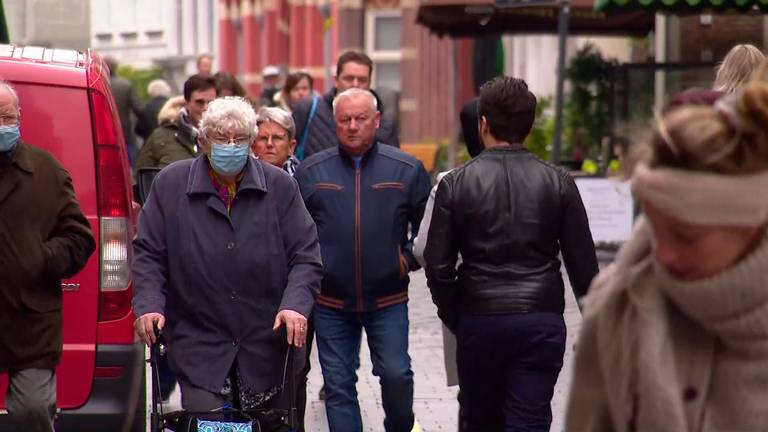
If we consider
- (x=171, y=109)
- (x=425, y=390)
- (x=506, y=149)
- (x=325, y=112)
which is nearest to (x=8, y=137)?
(x=506, y=149)

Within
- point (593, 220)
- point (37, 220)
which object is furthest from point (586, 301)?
point (593, 220)

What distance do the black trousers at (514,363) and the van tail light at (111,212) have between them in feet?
4.75

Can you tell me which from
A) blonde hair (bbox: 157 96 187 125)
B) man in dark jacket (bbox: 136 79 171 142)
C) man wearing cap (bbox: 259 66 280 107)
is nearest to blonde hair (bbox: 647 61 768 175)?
blonde hair (bbox: 157 96 187 125)

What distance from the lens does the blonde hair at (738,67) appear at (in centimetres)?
675

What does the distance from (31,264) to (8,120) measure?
19.6 inches

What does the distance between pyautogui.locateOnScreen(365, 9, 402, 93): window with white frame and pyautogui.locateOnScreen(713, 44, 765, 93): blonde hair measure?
30379 mm

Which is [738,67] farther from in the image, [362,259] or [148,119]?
[148,119]

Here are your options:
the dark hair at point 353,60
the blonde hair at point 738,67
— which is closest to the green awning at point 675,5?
the dark hair at point 353,60

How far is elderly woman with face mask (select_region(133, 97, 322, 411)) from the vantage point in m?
6.59

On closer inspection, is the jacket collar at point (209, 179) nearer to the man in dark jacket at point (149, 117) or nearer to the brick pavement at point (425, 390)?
the brick pavement at point (425, 390)

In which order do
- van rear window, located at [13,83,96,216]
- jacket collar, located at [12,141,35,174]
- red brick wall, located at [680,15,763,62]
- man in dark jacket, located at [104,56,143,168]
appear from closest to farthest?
jacket collar, located at [12,141,35,174] < van rear window, located at [13,83,96,216] < man in dark jacket, located at [104,56,143,168] < red brick wall, located at [680,15,763,62]

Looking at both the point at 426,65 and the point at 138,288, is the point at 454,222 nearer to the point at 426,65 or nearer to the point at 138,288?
the point at 138,288

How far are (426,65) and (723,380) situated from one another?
3251 cm

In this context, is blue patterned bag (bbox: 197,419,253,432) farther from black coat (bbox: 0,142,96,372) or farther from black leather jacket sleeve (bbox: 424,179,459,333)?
black leather jacket sleeve (bbox: 424,179,459,333)
